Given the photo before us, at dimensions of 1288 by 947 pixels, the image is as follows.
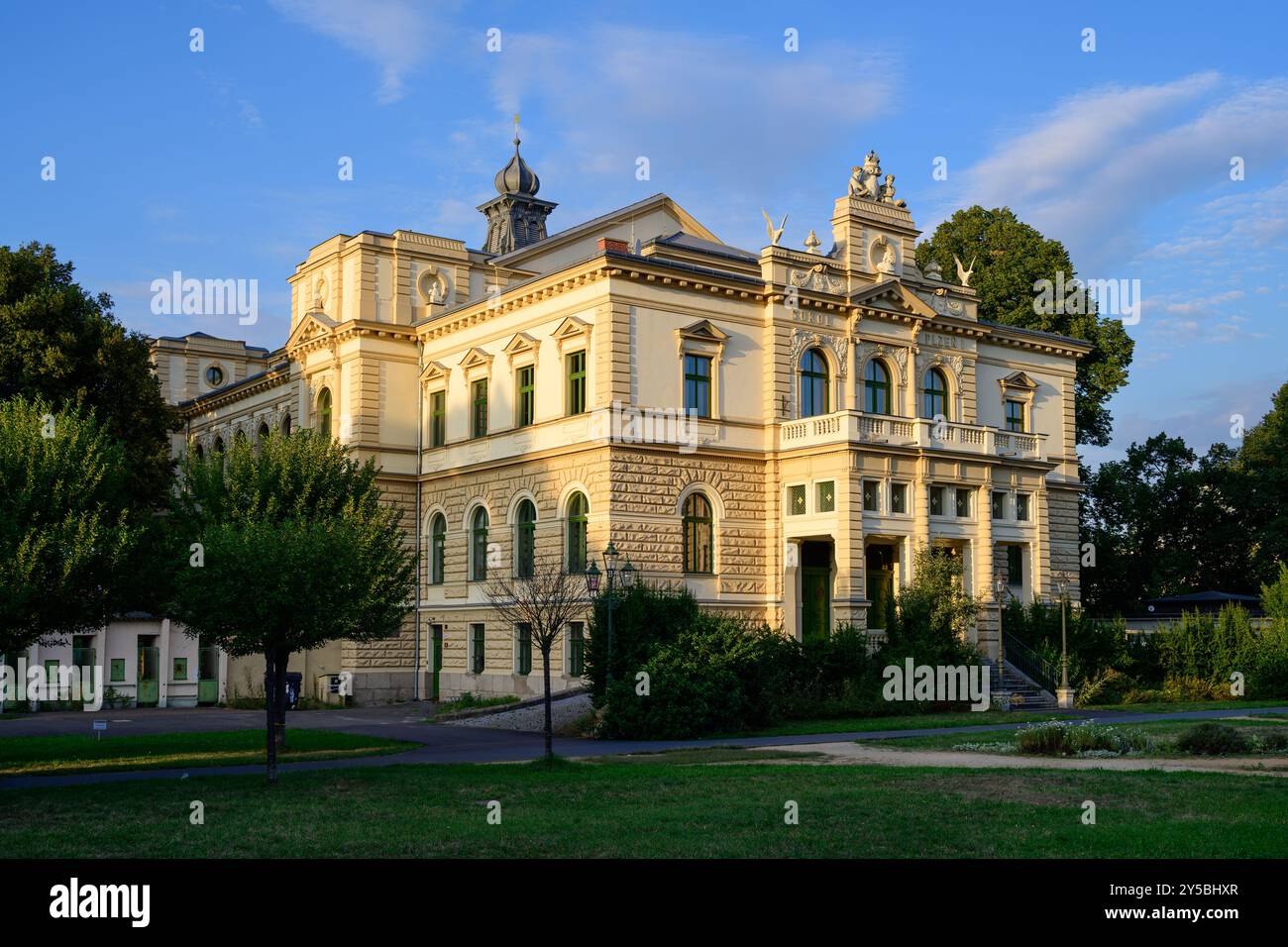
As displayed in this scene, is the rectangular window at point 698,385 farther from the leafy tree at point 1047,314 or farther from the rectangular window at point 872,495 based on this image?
the leafy tree at point 1047,314

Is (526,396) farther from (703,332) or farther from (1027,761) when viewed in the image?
(1027,761)

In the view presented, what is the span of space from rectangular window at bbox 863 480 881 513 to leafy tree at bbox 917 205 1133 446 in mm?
22457

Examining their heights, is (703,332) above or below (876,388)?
above

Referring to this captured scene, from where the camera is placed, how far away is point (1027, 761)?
→ 73.3 ft

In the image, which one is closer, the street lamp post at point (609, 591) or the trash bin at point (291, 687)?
the street lamp post at point (609, 591)

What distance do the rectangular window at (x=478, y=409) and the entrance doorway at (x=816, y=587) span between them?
1150 centimetres

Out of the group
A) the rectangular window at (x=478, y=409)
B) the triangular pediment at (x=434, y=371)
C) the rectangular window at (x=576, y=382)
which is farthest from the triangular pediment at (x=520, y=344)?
the triangular pediment at (x=434, y=371)

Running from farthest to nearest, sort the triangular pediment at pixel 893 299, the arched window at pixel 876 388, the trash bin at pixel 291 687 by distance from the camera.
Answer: the arched window at pixel 876 388 < the triangular pediment at pixel 893 299 < the trash bin at pixel 291 687

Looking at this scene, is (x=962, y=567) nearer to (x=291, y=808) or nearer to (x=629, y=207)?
(x=629, y=207)

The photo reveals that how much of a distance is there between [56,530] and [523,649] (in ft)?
68.2

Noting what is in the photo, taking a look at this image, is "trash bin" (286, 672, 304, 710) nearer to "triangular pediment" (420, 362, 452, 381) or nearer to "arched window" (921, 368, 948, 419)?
"triangular pediment" (420, 362, 452, 381)

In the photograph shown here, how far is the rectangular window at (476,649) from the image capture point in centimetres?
4344

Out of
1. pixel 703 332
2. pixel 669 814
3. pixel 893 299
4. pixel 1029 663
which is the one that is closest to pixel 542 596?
pixel 703 332

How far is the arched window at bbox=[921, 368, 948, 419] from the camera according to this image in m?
45.8
